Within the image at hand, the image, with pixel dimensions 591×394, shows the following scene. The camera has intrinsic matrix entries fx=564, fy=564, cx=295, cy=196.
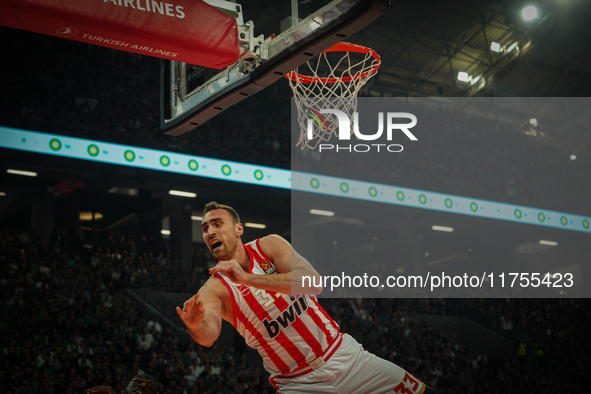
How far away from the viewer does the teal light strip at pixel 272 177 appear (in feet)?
46.5

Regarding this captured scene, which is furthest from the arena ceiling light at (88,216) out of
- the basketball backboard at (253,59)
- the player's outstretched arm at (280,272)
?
the player's outstretched arm at (280,272)

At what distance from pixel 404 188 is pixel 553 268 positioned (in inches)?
557

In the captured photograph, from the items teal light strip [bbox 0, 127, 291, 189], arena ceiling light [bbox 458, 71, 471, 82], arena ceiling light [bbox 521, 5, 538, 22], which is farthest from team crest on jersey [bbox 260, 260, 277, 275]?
arena ceiling light [bbox 458, 71, 471, 82]

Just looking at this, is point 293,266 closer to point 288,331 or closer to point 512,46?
point 288,331

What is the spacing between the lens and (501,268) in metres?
25.5

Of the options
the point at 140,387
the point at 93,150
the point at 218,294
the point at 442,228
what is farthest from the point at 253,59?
the point at 442,228

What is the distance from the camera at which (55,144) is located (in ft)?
46.6

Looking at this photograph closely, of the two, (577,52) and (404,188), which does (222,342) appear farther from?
(577,52)

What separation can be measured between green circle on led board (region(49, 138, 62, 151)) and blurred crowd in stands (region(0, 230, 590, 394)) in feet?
7.75

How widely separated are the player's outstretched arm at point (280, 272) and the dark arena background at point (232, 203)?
6.83 m

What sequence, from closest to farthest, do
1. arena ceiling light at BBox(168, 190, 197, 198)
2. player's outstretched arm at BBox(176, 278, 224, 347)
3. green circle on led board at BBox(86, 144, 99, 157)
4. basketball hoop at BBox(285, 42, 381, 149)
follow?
1. player's outstretched arm at BBox(176, 278, 224, 347)
2. basketball hoop at BBox(285, 42, 381, 149)
3. green circle on led board at BBox(86, 144, 99, 157)
4. arena ceiling light at BBox(168, 190, 197, 198)

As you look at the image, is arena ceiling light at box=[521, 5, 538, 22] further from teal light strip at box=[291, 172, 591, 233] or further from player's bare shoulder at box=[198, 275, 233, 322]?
player's bare shoulder at box=[198, 275, 233, 322]

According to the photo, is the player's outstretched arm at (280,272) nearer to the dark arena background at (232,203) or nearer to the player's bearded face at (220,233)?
the player's bearded face at (220,233)

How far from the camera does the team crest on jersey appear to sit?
15.1 ft
